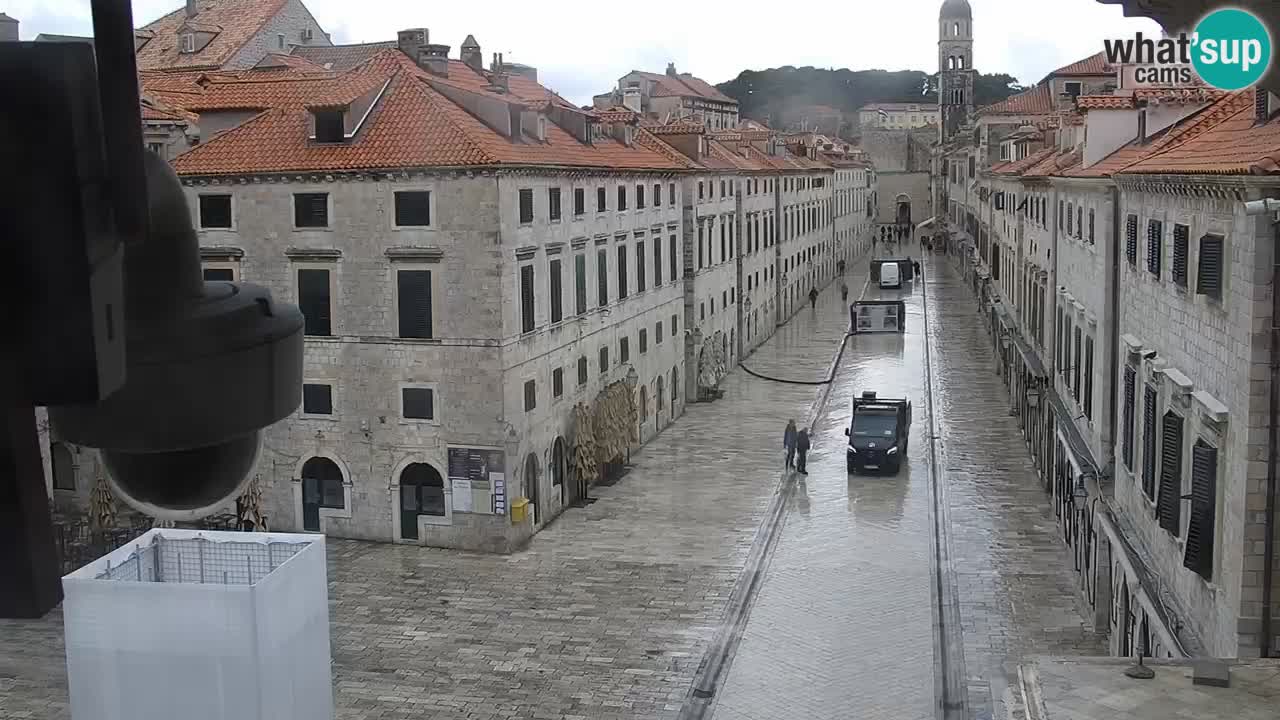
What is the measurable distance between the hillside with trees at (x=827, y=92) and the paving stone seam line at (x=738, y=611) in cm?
13448

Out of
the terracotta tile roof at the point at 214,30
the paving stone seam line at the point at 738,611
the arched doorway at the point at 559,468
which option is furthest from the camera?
the terracotta tile roof at the point at 214,30

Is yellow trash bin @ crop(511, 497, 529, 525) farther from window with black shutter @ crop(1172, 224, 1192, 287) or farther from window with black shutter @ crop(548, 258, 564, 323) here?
window with black shutter @ crop(1172, 224, 1192, 287)

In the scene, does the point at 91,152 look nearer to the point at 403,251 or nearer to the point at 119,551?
the point at 119,551

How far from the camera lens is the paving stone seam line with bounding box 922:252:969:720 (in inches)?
759

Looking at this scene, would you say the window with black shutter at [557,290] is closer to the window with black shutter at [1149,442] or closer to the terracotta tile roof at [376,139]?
the terracotta tile roof at [376,139]


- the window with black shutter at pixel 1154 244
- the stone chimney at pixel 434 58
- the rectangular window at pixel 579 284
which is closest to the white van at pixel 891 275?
the stone chimney at pixel 434 58

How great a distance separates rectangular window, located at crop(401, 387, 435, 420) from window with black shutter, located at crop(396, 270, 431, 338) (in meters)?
1.20

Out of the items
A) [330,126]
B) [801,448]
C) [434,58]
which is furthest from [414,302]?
[801,448]

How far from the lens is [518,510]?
90.2ft

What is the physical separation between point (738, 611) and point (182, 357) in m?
21.9

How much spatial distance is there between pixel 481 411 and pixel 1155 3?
2094 centimetres

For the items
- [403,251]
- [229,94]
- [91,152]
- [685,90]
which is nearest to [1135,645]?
[403,251]

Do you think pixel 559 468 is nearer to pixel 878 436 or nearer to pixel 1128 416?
pixel 878 436

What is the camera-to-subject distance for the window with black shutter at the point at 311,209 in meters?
28.3
